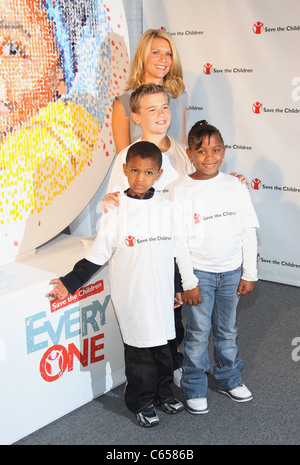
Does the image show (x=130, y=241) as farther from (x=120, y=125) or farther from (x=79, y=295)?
(x=120, y=125)

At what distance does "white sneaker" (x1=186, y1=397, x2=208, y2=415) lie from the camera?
2289 mm

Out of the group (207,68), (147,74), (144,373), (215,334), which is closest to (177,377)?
(215,334)

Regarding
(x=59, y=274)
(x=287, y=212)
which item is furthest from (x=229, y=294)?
(x=287, y=212)

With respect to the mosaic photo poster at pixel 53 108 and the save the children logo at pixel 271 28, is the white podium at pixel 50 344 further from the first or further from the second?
the save the children logo at pixel 271 28

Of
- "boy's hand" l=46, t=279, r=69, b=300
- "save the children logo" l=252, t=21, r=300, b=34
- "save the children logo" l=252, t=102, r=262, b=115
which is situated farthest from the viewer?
"save the children logo" l=252, t=102, r=262, b=115

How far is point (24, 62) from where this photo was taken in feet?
7.07

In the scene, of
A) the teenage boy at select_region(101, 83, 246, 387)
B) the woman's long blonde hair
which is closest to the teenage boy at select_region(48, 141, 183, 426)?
the teenage boy at select_region(101, 83, 246, 387)

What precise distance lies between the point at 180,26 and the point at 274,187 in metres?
1.24

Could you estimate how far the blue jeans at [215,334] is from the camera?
7.38 feet

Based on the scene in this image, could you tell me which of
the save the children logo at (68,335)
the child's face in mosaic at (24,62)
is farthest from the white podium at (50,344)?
the child's face in mosaic at (24,62)

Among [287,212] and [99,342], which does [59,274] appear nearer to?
[99,342]

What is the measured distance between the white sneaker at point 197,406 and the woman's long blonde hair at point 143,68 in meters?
1.26

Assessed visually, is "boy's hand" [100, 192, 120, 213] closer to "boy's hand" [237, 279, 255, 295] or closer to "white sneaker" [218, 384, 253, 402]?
"boy's hand" [237, 279, 255, 295]

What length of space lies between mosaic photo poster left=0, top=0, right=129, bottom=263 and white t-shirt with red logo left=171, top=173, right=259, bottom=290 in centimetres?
49
